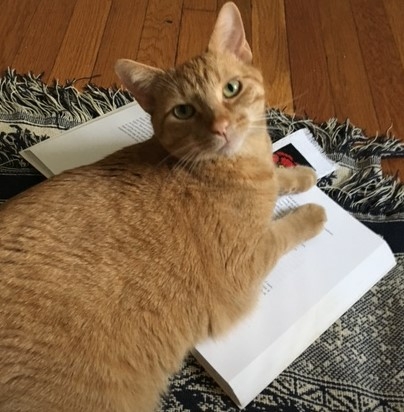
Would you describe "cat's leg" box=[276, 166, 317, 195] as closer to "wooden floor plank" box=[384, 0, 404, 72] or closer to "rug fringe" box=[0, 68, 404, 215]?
"rug fringe" box=[0, 68, 404, 215]

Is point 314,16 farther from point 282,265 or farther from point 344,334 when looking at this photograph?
point 344,334

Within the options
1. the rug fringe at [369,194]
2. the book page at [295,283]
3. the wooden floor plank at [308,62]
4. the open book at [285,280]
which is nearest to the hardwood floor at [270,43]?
the wooden floor plank at [308,62]

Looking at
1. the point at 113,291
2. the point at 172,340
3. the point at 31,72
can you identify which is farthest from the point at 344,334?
the point at 31,72

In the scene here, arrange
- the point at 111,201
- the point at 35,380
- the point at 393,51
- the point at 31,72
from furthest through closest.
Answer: the point at 393,51, the point at 31,72, the point at 111,201, the point at 35,380

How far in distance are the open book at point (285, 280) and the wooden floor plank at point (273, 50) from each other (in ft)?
0.96

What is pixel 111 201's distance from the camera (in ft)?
3.22

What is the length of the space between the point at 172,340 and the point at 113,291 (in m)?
0.17

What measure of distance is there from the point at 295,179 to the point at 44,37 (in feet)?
3.47

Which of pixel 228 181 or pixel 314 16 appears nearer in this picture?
pixel 228 181

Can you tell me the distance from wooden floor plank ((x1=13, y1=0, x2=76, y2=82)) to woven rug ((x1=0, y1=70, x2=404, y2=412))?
9 centimetres

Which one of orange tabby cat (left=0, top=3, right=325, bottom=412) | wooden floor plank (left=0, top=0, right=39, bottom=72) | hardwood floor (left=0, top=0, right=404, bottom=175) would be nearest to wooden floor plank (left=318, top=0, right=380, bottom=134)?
hardwood floor (left=0, top=0, right=404, bottom=175)

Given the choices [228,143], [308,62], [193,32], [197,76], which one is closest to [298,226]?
[228,143]

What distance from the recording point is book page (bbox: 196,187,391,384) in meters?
1.05

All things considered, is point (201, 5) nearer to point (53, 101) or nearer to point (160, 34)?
point (160, 34)
